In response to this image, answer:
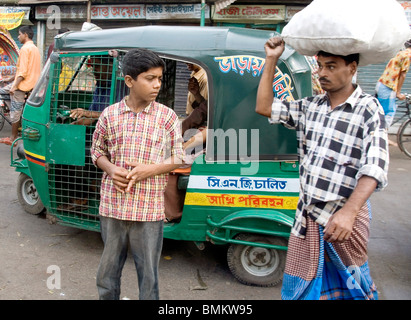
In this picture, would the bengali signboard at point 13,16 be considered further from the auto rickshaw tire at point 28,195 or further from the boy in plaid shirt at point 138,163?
the boy in plaid shirt at point 138,163

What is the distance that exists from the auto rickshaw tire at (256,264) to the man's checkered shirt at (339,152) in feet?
4.18

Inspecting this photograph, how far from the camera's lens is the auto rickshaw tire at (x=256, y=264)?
11.1 ft

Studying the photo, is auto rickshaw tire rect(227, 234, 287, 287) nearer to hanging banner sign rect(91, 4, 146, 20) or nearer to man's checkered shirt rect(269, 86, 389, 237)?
man's checkered shirt rect(269, 86, 389, 237)

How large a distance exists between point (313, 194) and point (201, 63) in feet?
4.93

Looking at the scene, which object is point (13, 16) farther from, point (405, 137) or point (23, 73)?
point (405, 137)

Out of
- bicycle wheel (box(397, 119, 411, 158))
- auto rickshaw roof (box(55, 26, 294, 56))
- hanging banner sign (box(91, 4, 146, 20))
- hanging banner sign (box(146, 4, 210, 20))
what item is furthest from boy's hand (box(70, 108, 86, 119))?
hanging banner sign (box(91, 4, 146, 20))

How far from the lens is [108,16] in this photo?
1115 cm

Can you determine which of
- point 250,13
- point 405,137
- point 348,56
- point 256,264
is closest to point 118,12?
point 250,13

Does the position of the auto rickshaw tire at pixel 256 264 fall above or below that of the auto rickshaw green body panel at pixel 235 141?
below

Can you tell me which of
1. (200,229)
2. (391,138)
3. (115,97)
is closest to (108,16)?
(391,138)

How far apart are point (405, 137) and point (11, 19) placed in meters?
10.7

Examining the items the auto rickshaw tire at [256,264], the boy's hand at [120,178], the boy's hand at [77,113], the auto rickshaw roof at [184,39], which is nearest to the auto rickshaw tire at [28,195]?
the boy's hand at [77,113]

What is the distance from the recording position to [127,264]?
3.62m
